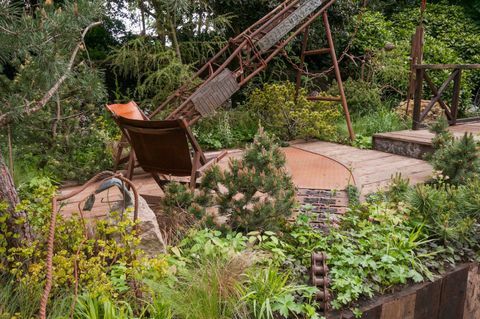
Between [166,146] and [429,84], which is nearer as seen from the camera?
[166,146]

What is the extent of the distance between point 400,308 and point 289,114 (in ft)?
12.4

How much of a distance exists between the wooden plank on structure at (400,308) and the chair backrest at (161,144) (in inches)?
66.2

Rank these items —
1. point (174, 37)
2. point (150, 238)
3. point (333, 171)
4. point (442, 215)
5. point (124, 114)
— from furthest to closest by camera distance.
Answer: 1. point (174, 37)
2. point (333, 171)
3. point (124, 114)
4. point (442, 215)
5. point (150, 238)

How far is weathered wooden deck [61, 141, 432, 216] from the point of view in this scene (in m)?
3.89

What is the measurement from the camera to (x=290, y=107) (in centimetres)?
603

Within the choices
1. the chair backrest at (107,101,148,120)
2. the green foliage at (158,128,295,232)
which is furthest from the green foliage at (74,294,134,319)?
the chair backrest at (107,101,148,120)

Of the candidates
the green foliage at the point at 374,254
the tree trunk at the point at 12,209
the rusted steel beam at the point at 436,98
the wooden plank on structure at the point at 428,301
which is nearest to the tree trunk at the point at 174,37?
the rusted steel beam at the point at 436,98

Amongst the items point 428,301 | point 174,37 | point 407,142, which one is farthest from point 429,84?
point 428,301

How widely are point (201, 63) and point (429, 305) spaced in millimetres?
5753

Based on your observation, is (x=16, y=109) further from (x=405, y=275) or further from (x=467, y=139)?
(x=467, y=139)

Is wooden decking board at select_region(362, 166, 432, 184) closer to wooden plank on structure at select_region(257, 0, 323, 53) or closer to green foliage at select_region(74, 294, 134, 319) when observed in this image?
wooden plank on structure at select_region(257, 0, 323, 53)

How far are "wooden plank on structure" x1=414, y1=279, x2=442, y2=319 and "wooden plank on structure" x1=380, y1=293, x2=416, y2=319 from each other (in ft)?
0.15

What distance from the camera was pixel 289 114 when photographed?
19.6 feet

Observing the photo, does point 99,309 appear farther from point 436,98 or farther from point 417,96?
point 436,98
